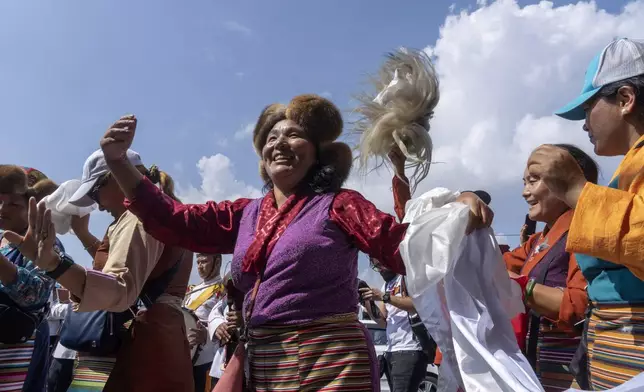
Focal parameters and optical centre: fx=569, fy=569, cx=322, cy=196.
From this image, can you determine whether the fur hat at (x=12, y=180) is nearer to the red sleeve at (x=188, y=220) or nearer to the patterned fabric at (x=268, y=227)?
the red sleeve at (x=188, y=220)

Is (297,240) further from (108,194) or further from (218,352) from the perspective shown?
(218,352)

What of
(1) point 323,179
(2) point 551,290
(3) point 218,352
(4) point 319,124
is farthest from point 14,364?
(3) point 218,352

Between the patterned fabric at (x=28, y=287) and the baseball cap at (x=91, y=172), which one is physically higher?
the baseball cap at (x=91, y=172)

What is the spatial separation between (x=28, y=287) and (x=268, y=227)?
1.48 meters

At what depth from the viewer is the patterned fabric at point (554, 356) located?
8.40ft

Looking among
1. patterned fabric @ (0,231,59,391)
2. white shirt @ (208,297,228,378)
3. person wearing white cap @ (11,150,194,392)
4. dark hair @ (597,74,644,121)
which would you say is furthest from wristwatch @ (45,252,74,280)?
white shirt @ (208,297,228,378)

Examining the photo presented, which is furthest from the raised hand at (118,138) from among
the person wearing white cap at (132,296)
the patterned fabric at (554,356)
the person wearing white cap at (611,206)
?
the patterned fabric at (554,356)

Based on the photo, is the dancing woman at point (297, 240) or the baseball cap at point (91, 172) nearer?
the dancing woman at point (297, 240)

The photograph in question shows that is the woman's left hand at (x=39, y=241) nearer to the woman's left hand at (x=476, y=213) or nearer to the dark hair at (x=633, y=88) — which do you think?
the woman's left hand at (x=476, y=213)

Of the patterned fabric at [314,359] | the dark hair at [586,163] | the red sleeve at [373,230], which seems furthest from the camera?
the dark hair at [586,163]

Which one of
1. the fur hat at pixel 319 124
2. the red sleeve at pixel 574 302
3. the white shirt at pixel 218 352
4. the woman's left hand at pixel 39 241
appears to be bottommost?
the white shirt at pixel 218 352

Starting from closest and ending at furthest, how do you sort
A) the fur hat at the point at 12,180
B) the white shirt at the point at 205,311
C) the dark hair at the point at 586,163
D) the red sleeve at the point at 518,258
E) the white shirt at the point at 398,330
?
1. the dark hair at the point at 586,163
2. the red sleeve at the point at 518,258
3. the fur hat at the point at 12,180
4. the white shirt at the point at 205,311
5. the white shirt at the point at 398,330

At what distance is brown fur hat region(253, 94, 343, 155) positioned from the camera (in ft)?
8.91

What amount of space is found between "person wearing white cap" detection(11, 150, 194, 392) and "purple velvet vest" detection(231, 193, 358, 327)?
0.56 m
